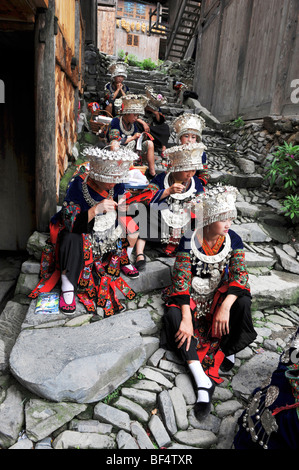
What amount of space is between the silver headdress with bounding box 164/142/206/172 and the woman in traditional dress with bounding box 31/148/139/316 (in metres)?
0.71

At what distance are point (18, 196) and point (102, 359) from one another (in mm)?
2759

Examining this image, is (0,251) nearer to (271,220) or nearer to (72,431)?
(72,431)

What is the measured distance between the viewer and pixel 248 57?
7.07 metres

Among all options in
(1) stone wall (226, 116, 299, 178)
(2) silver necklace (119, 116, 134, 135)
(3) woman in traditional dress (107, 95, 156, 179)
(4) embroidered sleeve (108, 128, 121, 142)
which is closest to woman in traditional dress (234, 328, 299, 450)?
(3) woman in traditional dress (107, 95, 156, 179)

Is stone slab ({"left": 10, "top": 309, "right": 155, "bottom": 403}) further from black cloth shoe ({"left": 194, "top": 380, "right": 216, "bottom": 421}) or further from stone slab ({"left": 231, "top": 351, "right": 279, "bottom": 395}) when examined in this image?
stone slab ({"left": 231, "top": 351, "right": 279, "bottom": 395})

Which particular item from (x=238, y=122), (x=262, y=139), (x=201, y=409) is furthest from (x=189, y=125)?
(x=238, y=122)

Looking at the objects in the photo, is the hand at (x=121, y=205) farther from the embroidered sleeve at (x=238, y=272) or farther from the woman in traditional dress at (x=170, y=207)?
the embroidered sleeve at (x=238, y=272)

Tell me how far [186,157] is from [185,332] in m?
1.77

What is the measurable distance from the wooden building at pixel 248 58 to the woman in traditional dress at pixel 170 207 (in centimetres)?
321

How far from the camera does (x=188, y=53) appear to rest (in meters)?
14.5

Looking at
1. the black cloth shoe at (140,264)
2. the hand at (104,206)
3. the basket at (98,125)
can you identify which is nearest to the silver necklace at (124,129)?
the basket at (98,125)

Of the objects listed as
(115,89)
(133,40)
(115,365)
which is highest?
(133,40)

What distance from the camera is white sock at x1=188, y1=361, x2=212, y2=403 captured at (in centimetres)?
217

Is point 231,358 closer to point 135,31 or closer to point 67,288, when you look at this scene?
point 67,288
